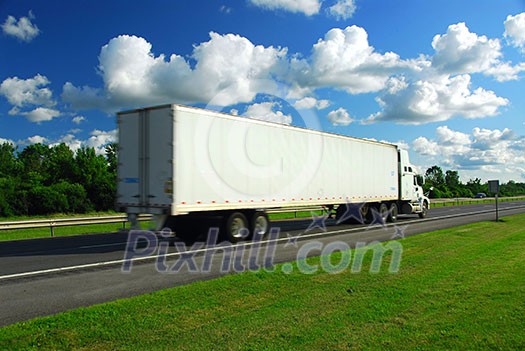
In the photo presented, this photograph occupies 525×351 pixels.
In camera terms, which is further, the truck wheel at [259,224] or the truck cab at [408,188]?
the truck cab at [408,188]

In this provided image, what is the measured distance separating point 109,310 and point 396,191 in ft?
69.5

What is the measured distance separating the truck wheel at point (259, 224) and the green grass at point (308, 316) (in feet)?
23.8

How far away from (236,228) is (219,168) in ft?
7.19

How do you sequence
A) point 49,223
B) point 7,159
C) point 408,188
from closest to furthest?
point 49,223, point 408,188, point 7,159

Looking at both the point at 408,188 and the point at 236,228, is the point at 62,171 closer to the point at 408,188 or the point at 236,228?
the point at 408,188

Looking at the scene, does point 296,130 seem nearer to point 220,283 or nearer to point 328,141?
point 328,141

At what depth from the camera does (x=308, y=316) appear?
5488 millimetres

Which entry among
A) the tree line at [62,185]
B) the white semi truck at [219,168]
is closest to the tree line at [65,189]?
the tree line at [62,185]

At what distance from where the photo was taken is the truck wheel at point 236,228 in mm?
14461

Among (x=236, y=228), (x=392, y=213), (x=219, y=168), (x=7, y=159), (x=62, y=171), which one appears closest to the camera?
(x=219, y=168)

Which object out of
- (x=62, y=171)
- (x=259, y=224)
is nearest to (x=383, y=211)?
(x=259, y=224)

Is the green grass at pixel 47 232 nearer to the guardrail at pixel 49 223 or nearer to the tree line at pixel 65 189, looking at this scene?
the guardrail at pixel 49 223

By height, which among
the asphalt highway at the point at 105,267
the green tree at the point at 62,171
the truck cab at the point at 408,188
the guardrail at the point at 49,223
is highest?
the green tree at the point at 62,171

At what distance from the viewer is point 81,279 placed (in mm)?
8477
